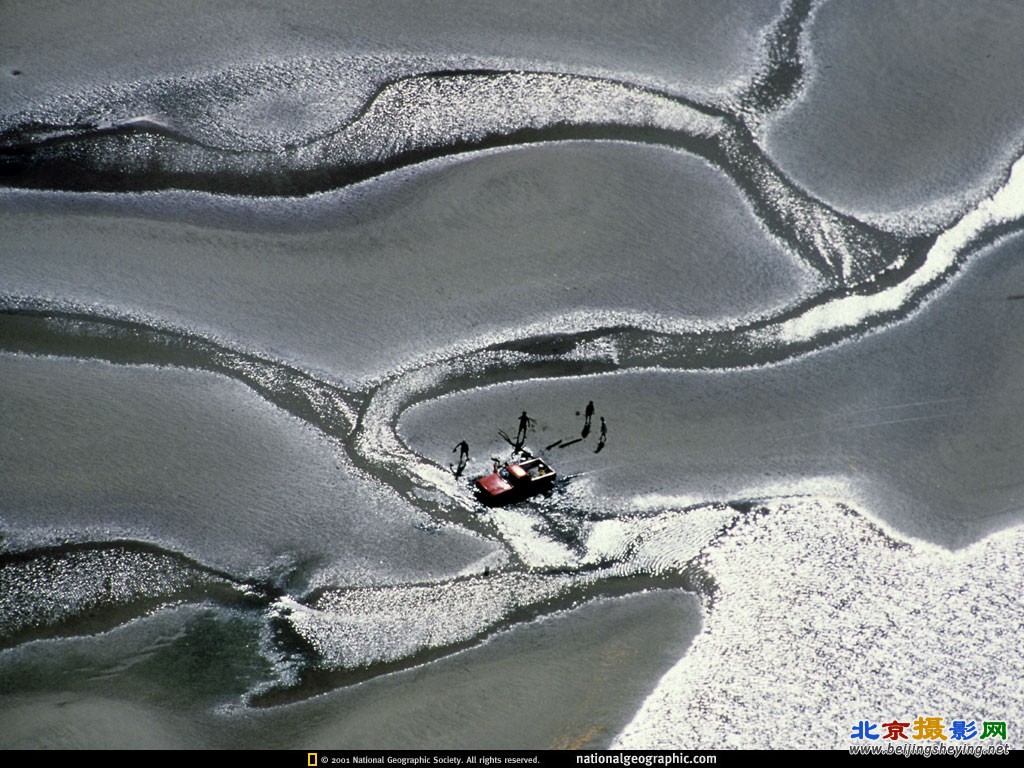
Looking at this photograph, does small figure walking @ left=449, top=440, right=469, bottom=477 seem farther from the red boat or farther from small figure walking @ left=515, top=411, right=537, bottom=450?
small figure walking @ left=515, top=411, right=537, bottom=450

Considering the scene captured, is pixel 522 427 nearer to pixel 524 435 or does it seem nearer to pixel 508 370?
pixel 524 435

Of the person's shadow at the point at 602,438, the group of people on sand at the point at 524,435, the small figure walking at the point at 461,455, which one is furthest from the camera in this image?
the person's shadow at the point at 602,438

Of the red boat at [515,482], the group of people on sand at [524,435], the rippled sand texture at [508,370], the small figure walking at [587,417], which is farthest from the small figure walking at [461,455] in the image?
the small figure walking at [587,417]

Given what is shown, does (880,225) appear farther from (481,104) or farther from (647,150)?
(481,104)

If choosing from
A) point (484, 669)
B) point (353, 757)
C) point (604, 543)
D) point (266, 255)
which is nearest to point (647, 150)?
point (266, 255)

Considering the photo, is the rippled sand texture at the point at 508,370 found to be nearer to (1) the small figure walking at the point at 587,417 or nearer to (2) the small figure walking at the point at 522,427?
(2) the small figure walking at the point at 522,427

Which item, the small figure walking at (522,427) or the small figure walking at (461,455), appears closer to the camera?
the small figure walking at (461,455)

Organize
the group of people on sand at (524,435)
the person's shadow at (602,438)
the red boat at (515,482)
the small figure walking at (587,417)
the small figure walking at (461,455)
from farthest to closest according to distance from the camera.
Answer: the small figure walking at (587,417) → the person's shadow at (602,438) → the group of people on sand at (524,435) → the small figure walking at (461,455) → the red boat at (515,482)

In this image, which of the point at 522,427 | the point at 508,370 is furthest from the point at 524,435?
the point at 508,370
